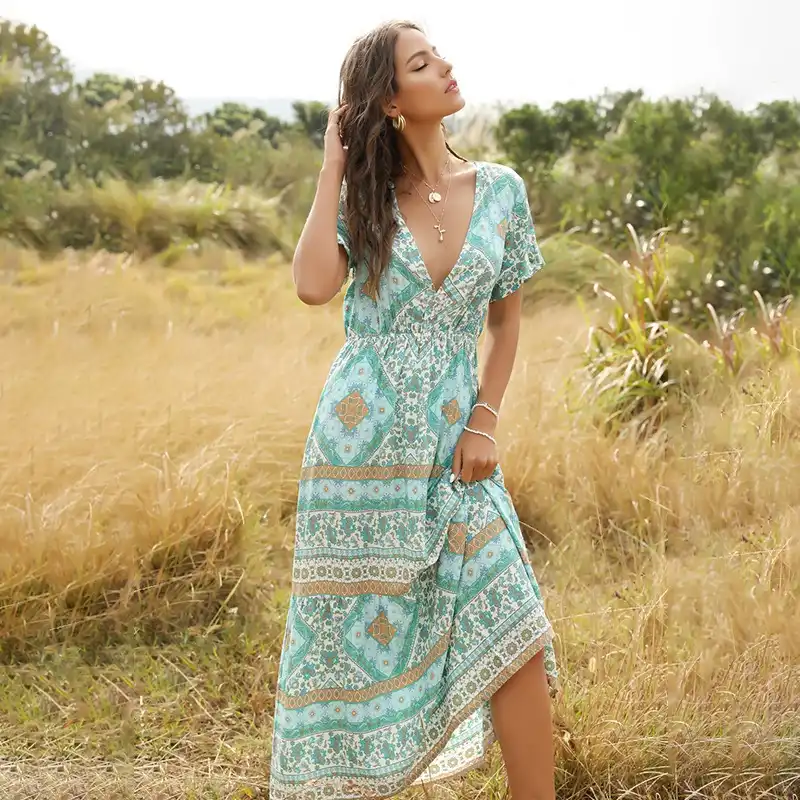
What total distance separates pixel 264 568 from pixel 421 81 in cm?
219

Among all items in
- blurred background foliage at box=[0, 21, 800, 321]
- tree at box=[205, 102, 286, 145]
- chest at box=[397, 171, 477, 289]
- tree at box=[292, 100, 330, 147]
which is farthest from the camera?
tree at box=[292, 100, 330, 147]

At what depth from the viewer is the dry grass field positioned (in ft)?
9.29

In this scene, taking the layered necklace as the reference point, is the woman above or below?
below

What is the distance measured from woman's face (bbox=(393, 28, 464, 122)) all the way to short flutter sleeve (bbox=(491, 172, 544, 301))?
0.75 ft

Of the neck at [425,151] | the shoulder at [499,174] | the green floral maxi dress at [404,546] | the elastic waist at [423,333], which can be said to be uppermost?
the neck at [425,151]

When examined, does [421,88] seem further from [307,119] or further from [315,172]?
[307,119]

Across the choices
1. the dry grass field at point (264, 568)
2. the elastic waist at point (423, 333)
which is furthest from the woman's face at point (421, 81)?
the dry grass field at point (264, 568)

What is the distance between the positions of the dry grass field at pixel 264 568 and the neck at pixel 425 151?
1.34 metres

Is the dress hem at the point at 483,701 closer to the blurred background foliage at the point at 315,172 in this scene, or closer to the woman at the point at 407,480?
the woman at the point at 407,480

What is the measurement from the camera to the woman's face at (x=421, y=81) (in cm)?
230

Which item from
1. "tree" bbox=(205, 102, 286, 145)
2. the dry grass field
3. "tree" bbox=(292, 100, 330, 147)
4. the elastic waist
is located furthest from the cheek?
"tree" bbox=(292, 100, 330, 147)

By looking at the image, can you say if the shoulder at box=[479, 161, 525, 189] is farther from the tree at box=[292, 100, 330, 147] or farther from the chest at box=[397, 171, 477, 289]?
the tree at box=[292, 100, 330, 147]

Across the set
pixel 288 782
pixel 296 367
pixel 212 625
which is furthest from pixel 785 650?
pixel 296 367

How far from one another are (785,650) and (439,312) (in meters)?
1.45
